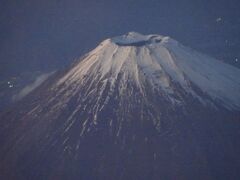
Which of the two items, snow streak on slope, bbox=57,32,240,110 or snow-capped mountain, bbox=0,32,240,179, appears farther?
snow streak on slope, bbox=57,32,240,110

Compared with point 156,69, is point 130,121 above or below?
below

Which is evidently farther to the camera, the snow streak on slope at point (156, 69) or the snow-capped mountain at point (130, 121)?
the snow streak on slope at point (156, 69)

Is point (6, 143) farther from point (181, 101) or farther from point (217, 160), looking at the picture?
point (217, 160)

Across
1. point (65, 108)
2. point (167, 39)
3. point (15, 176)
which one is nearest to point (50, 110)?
point (65, 108)

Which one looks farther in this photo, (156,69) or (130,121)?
(156,69)
